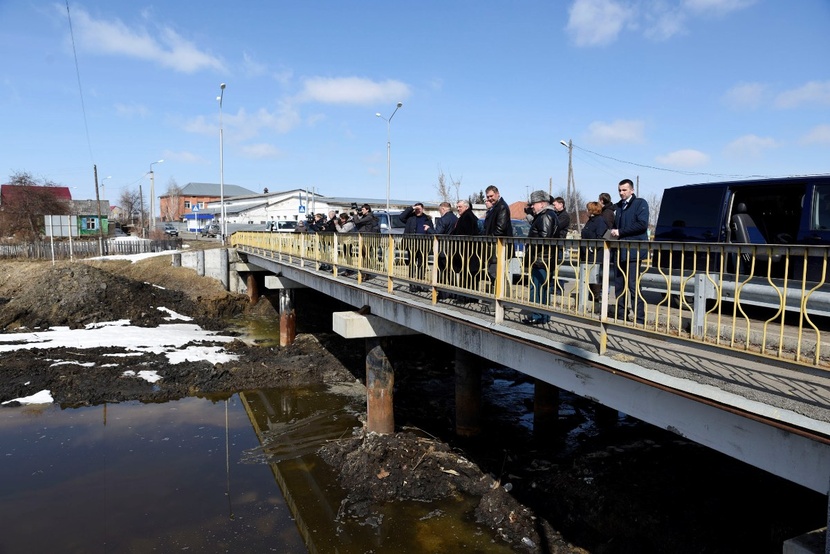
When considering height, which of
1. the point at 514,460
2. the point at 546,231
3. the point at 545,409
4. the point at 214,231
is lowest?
the point at 514,460

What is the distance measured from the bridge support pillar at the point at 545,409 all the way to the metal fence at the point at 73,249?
2757 cm

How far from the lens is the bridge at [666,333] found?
340 centimetres

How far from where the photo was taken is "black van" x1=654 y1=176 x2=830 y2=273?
646 cm

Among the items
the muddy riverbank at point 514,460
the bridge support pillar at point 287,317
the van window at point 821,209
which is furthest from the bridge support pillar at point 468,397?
the bridge support pillar at point 287,317

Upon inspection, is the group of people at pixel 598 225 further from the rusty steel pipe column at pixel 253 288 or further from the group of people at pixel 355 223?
the rusty steel pipe column at pixel 253 288

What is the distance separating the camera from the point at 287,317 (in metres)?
18.9

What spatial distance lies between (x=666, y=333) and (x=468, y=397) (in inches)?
263

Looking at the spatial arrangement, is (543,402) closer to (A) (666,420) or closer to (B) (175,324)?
(A) (666,420)

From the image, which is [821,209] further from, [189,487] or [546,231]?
[189,487]

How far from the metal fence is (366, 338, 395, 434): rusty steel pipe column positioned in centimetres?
2560

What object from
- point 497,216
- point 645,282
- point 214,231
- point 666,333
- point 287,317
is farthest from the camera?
point 214,231

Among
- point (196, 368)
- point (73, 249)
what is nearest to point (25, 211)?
point (73, 249)

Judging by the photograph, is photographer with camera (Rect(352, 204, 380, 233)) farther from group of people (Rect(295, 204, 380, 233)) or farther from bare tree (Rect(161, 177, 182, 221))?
bare tree (Rect(161, 177, 182, 221))

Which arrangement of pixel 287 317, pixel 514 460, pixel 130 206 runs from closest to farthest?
pixel 514 460 < pixel 287 317 < pixel 130 206
